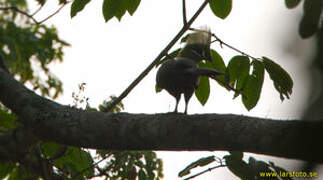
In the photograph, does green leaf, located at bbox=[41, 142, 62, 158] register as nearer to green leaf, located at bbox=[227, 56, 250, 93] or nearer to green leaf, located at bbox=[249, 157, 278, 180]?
green leaf, located at bbox=[227, 56, 250, 93]

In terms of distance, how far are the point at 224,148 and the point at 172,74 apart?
3.32ft

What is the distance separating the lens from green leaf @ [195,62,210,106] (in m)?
2.61

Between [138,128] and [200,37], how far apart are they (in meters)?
1.09

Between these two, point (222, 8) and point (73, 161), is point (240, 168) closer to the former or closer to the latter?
point (222, 8)

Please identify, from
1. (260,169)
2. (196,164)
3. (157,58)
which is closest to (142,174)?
(157,58)

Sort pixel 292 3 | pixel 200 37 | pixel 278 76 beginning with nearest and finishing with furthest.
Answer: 1. pixel 292 3
2. pixel 278 76
3. pixel 200 37

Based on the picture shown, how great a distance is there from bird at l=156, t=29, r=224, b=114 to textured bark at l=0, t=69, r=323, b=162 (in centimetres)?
67

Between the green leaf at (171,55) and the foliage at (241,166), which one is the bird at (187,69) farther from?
the foliage at (241,166)

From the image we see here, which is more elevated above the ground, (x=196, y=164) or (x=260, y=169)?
(x=196, y=164)

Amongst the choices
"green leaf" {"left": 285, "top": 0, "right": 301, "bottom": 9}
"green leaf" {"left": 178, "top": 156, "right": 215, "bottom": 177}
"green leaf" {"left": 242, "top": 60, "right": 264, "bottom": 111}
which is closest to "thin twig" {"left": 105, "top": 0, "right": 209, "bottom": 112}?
"green leaf" {"left": 242, "top": 60, "right": 264, "bottom": 111}

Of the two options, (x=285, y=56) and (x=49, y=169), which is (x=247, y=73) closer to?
(x=49, y=169)

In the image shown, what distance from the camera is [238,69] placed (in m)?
2.32

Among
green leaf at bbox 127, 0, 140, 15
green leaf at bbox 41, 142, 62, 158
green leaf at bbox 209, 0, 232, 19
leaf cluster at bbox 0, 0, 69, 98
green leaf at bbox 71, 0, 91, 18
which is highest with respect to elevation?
leaf cluster at bbox 0, 0, 69, 98

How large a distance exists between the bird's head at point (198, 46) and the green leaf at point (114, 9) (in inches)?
22.3
